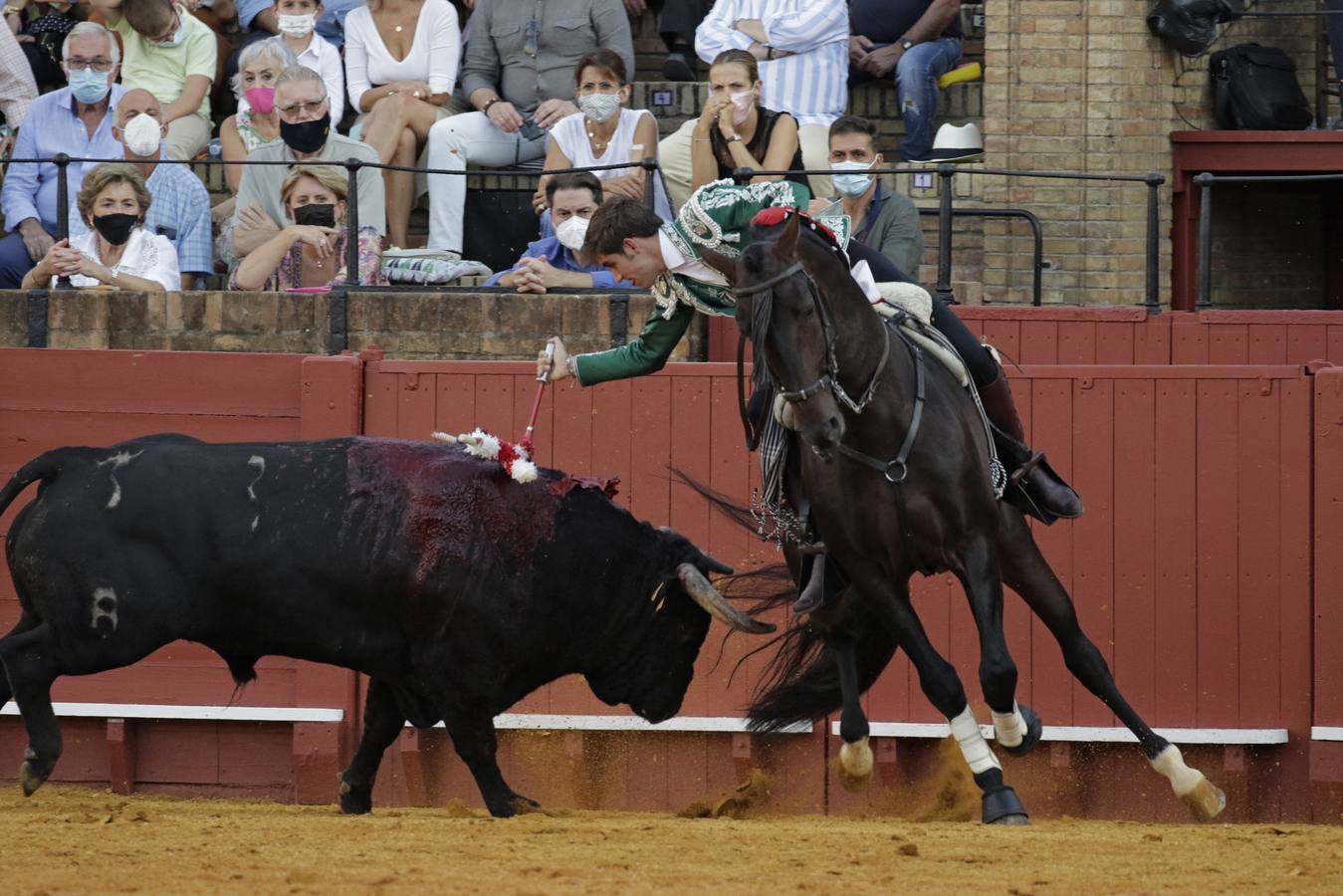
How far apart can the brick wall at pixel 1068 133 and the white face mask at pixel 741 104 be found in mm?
1983

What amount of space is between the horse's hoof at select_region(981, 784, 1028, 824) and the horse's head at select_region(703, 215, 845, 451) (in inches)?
53.4

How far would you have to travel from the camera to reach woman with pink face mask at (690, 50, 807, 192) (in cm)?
950

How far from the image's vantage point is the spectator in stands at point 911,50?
35.7ft

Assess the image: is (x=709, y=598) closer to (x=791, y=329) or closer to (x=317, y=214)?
(x=791, y=329)

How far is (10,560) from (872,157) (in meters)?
4.39

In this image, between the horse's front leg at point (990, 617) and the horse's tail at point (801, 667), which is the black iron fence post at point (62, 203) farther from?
the horse's front leg at point (990, 617)

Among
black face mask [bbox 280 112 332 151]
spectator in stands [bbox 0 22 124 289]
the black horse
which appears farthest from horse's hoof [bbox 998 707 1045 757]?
spectator in stands [bbox 0 22 124 289]

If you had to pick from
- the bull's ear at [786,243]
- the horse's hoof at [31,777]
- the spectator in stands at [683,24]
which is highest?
the spectator in stands at [683,24]

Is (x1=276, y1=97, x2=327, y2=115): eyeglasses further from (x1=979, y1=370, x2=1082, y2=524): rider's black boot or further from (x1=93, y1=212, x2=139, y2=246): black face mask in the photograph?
(x1=979, y1=370, x2=1082, y2=524): rider's black boot

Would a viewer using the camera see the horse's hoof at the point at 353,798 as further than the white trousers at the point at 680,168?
No

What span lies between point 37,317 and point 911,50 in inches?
180

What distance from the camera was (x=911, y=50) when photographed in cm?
1092

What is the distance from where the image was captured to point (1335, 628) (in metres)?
8.41

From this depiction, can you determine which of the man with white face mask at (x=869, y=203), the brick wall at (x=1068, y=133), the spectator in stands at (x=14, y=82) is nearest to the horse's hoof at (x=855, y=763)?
the man with white face mask at (x=869, y=203)
